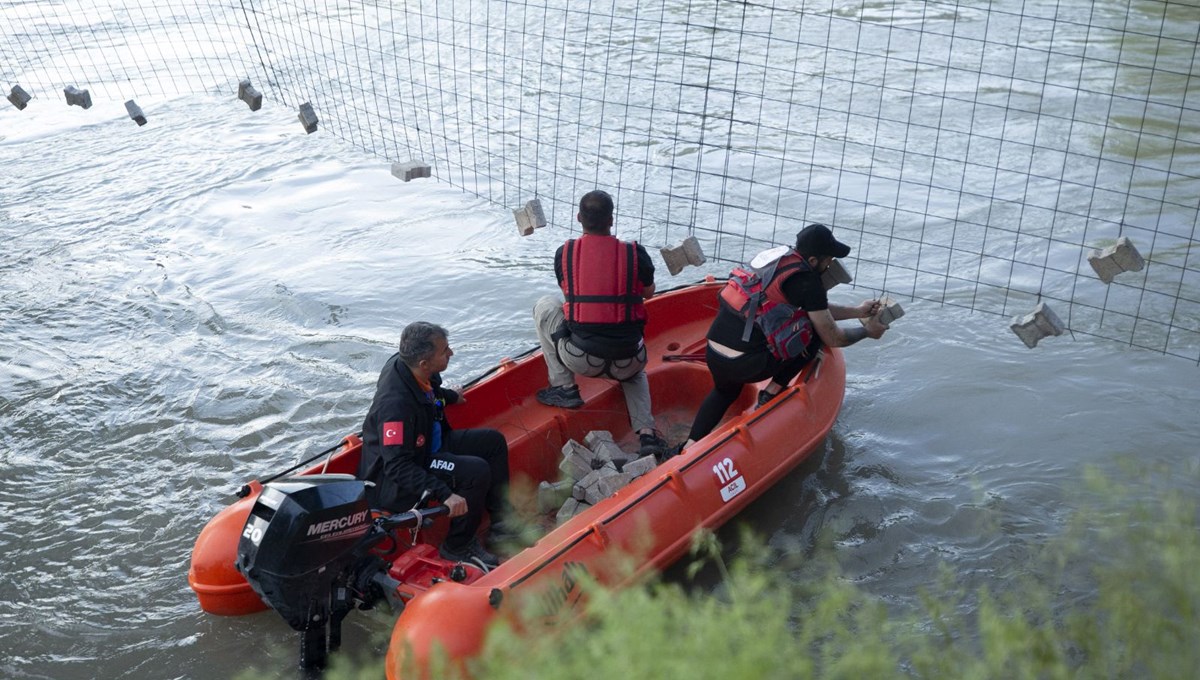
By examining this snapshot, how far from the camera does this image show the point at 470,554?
4.31 meters

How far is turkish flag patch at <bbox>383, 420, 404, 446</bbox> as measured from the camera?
13.4 feet

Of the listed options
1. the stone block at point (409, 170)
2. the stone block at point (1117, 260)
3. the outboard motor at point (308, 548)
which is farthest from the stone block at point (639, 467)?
the stone block at point (409, 170)

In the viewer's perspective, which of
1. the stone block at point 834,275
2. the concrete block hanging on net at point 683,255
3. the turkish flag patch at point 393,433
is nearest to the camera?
the turkish flag patch at point 393,433

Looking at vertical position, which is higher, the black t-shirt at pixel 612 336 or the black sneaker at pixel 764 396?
the black t-shirt at pixel 612 336

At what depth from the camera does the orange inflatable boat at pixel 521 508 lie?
3570mm

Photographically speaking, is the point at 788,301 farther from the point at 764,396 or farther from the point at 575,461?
the point at 575,461

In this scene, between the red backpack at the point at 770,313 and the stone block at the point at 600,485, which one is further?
the red backpack at the point at 770,313

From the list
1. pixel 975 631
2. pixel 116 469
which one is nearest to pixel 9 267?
pixel 116 469

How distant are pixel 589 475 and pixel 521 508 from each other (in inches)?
13.0

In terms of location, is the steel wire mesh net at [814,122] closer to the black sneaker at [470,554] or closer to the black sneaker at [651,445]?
the black sneaker at [651,445]

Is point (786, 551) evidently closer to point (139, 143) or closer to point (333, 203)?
point (333, 203)

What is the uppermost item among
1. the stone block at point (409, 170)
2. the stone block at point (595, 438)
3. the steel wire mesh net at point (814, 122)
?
the stone block at point (409, 170)

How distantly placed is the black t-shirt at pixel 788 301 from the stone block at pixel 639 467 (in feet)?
2.06

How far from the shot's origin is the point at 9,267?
27.5ft
